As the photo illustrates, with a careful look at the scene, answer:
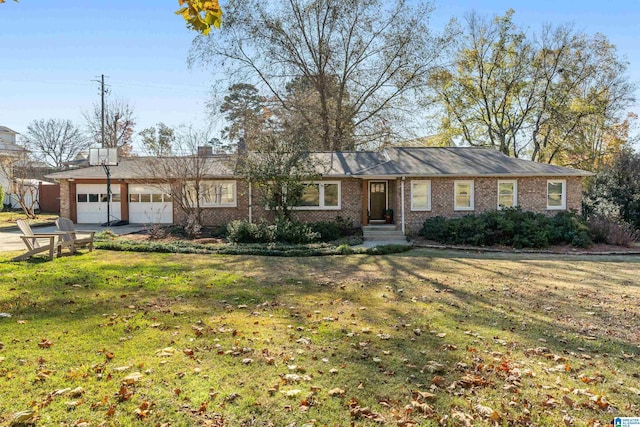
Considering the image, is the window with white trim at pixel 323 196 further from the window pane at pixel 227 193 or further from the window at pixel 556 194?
the window at pixel 556 194

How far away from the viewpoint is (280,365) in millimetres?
3807

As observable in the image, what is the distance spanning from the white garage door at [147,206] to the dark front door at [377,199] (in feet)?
35.2

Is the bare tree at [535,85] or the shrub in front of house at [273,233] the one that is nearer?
the shrub in front of house at [273,233]

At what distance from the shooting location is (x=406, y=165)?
58.4 ft

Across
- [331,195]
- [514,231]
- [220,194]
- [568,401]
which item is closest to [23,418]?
[568,401]

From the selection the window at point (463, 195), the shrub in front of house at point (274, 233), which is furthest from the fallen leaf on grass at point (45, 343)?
the window at point (463, 195)

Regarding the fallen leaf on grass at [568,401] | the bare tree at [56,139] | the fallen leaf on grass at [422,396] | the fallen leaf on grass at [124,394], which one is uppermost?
the bare tree at [56,139]

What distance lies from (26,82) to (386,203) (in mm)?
18294

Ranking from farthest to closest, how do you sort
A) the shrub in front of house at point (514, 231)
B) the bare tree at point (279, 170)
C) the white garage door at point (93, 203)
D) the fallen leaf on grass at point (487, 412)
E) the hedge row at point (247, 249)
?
the white garage door at point (93, 203), the bare tree at point (279, 170), the shrub in front of house at point (514, 231), the hedge row at point (247, 249), the fallen leaf on grass at point (487, 412)

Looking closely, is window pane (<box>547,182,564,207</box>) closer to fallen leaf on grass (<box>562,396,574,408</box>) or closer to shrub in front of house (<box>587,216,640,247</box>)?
shrub in front of house (<box>587,216,640,247</box>)

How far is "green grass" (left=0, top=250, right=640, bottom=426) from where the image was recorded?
3.05 meters


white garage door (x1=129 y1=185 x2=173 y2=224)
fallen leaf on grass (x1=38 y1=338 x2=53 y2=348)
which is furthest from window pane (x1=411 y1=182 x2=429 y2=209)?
fallen leaf on grass (x1=38 y1=338 x2=53 y2=348)

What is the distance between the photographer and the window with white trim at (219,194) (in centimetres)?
1861

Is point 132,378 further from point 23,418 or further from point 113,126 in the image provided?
point 113,126
